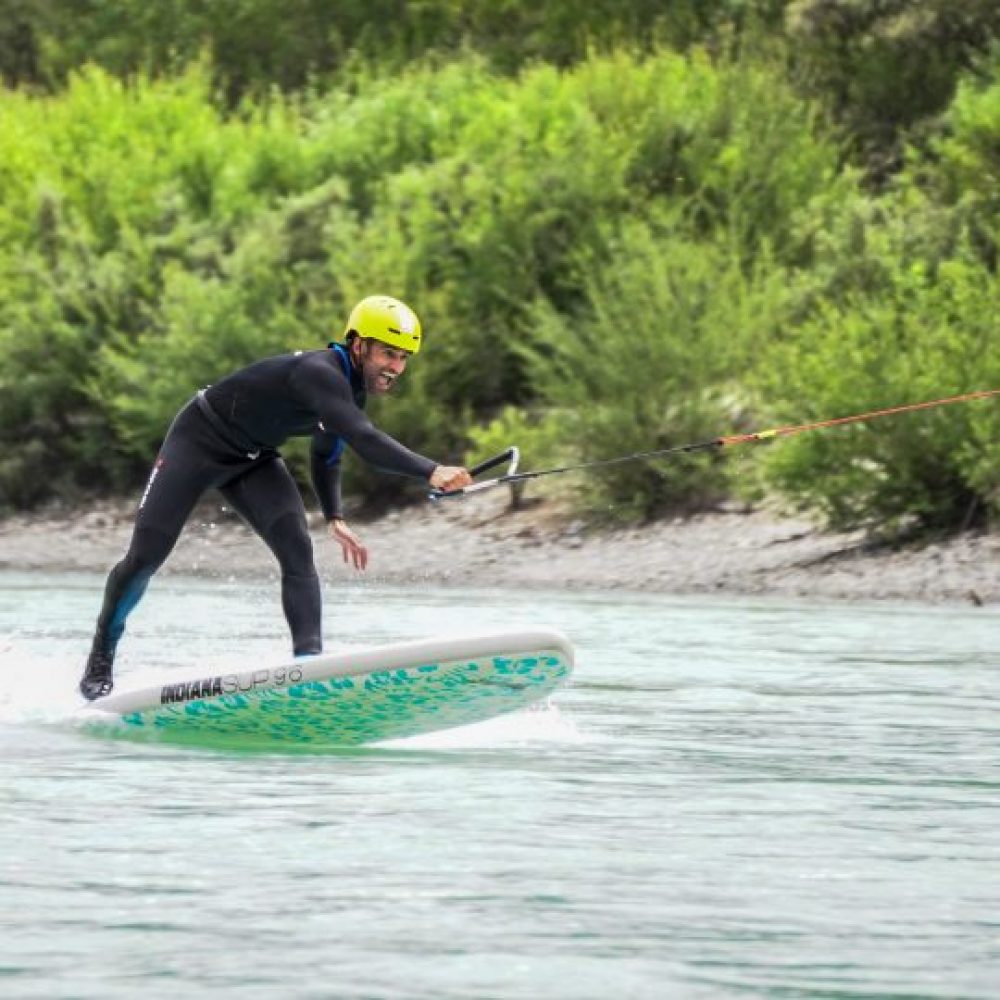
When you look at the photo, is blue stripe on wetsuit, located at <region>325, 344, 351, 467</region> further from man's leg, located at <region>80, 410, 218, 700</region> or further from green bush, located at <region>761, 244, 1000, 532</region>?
green bush, located at <region>761, 244, 1000, 532</region>

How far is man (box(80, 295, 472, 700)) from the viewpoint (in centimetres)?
1046

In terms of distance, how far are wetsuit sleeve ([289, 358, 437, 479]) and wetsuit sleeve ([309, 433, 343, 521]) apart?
0.38 metres

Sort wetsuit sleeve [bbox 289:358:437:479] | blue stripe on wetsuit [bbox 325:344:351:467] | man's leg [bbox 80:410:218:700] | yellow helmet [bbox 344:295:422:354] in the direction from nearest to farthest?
wetsuit sleeve [bbox 289:358:437:479], yellow helmet [bbox 344:295:422:354], blue stripe on wetsuit [bbox 325:344:351:467], man's leg [bbox 80:410:218:700]

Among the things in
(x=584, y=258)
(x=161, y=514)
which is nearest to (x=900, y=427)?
(x=584, y=258)

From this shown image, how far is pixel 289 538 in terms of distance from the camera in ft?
35.2

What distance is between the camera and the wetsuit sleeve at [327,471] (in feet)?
35.9

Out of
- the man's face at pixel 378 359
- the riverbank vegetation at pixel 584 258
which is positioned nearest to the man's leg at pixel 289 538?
the man's face at pixel 378 359

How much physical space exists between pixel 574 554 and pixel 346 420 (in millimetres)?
15900

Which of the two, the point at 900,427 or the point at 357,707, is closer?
the point at 357,707

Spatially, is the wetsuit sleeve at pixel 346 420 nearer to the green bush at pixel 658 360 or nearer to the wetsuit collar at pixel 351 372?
the wetsuit collar at pixel 351 372

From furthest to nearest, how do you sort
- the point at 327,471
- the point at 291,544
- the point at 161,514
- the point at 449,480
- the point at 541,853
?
the point at 327,471 < the point at 161,514 < the point at 291,544 < the point at 449,480 < the point at 541,853

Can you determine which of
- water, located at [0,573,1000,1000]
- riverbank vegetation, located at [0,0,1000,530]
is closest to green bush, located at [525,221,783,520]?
riverbank vegetation, located at [0,0,1000,530]

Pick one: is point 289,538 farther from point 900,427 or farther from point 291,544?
point 900,427

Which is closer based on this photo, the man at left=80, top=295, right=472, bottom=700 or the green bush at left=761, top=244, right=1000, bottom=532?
the man at left=80, top=295, right=472, bottom=700
